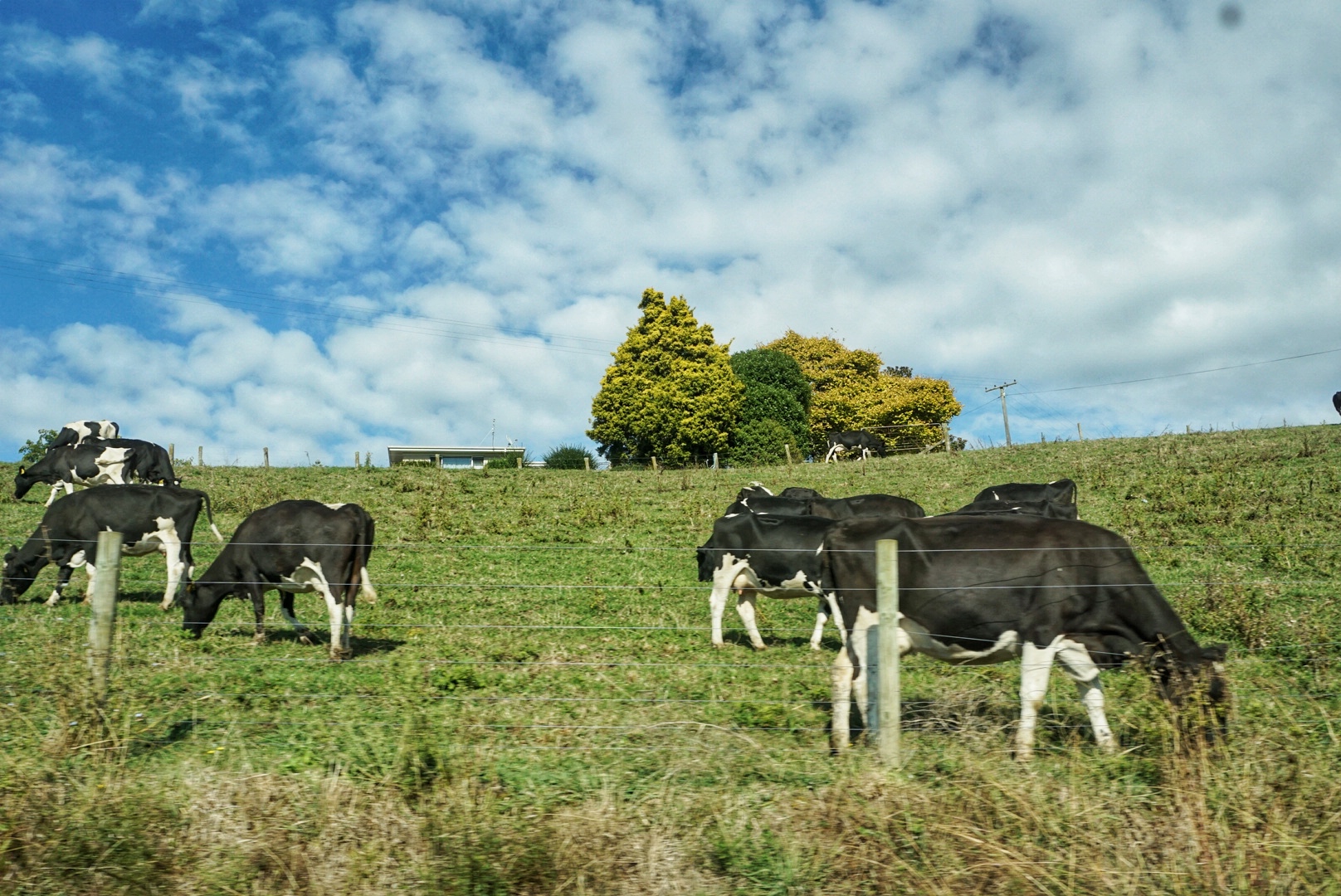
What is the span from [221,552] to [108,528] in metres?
2.21

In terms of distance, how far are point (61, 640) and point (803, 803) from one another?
5453 millimetres

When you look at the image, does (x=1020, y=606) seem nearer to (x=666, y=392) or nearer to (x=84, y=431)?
(x=84, y=431)

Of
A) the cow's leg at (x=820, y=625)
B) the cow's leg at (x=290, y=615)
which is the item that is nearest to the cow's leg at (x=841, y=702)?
the cow's leg at (x=820, y=625)

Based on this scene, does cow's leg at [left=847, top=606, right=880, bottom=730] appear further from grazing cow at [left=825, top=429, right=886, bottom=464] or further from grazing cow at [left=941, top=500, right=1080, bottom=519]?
grazing cow at [left=825, top=429, right=886, bottom=464]

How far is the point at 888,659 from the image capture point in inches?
244

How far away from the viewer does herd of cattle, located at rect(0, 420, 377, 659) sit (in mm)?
11602

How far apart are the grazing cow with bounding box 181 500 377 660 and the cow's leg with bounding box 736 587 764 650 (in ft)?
15.6

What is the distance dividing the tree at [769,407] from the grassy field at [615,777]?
136 feet

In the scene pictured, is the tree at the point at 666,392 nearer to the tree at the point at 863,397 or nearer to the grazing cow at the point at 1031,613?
the tree at the point at 863,397

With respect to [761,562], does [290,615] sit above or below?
below

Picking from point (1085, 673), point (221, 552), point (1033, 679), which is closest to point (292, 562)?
point (221, 552)

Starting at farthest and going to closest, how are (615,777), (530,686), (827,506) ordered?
1. (827,506)
2. (530,686)
3. (615,777)

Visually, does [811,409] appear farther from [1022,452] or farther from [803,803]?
[803,803]

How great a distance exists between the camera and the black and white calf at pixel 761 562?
12.5 metres
